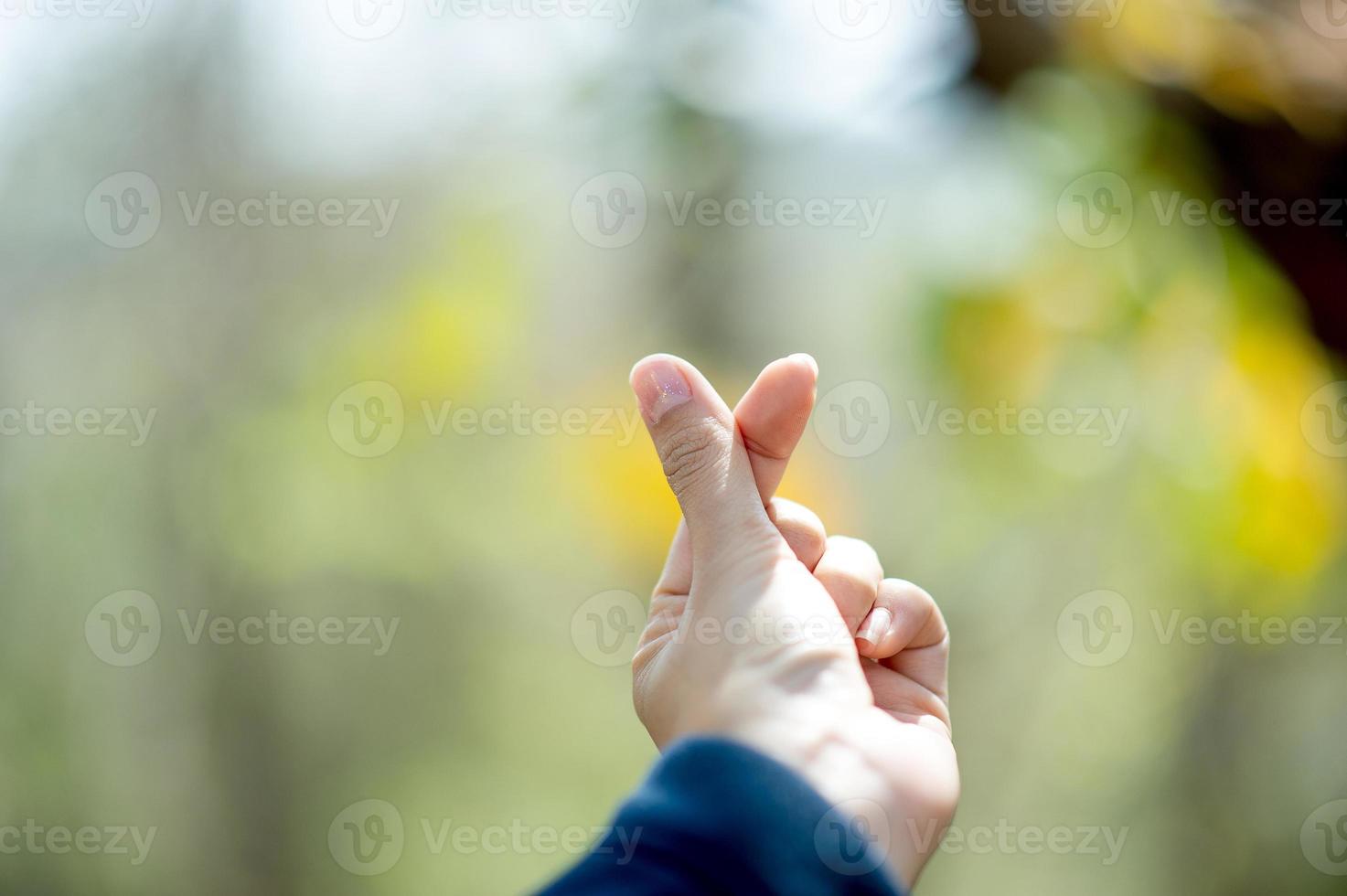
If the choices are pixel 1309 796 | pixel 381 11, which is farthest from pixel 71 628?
pixel 1309 796

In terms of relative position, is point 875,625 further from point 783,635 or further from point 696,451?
point 696,451

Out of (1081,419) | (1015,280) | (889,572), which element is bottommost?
(889,572)

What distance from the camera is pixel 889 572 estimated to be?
2.47 m

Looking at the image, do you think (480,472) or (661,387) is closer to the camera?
(661,387)

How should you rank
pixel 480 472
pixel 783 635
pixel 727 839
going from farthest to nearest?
pixel 480 472 → pixel 783 635 → pixel 727 839

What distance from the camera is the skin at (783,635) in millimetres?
636

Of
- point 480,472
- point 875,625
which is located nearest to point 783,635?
point 875,625

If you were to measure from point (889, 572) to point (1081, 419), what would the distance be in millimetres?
667

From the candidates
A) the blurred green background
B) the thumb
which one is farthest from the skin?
the blurred green background

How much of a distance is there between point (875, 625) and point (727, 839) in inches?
11.7

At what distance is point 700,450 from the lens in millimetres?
720

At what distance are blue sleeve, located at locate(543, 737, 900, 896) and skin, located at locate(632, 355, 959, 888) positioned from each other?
0.03m

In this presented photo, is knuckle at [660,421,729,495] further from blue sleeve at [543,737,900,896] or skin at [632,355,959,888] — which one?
blue sleeve at [543,737,900,896]

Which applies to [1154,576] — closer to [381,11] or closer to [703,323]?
[703,323]
